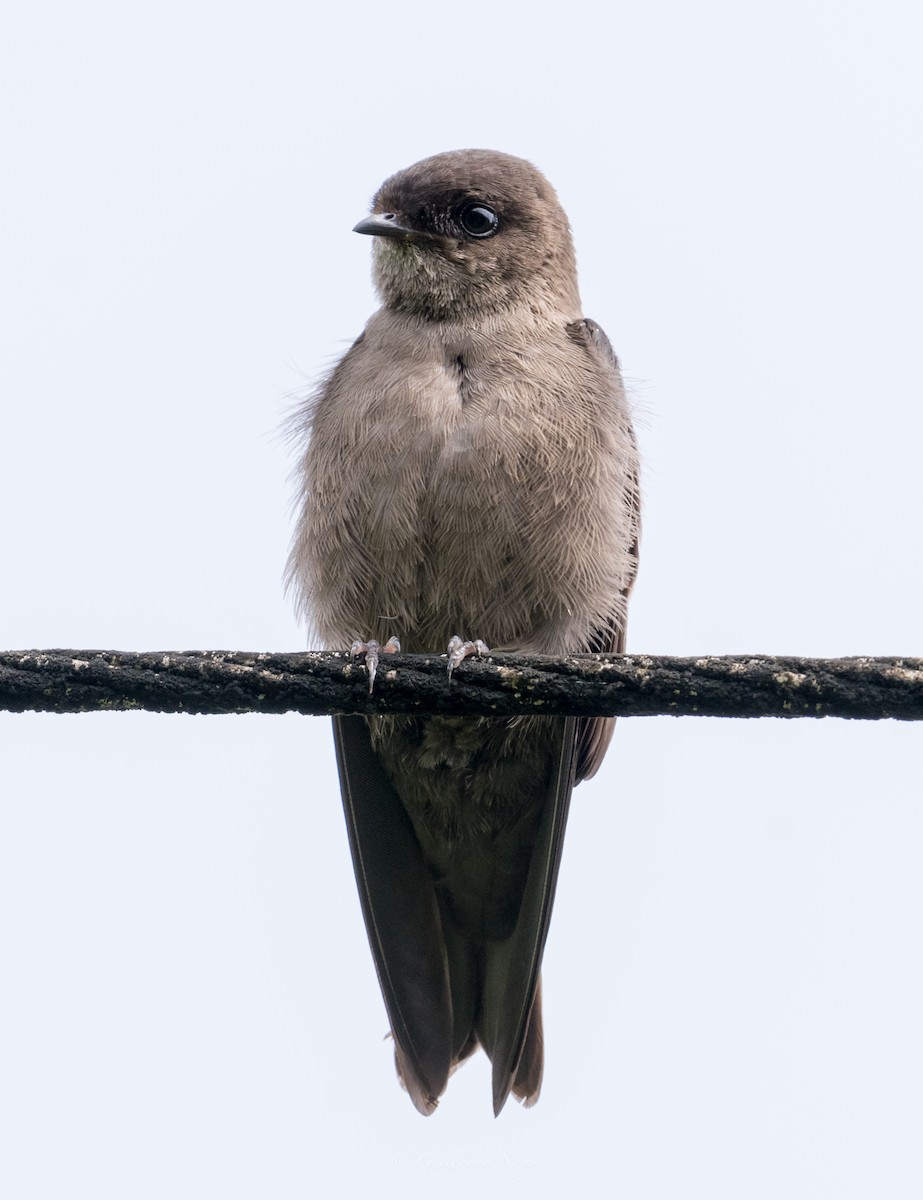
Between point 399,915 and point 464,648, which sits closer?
point 464,648

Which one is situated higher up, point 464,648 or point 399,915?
point 464,648

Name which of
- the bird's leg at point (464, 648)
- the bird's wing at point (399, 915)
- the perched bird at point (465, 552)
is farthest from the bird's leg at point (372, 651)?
the bird's wing at point (399, 915)

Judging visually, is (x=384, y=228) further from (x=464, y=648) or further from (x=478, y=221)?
(x=464, y=648)

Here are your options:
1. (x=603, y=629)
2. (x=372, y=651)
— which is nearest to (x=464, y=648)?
(x=372, y=651)

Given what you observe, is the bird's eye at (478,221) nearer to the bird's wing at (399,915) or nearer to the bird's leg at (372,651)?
the bird's leg at (372,651)

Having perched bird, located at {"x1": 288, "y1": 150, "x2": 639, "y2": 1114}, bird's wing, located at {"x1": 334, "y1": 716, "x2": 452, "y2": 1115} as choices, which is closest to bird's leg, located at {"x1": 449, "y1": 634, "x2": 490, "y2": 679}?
perched bird, located at {"x1": 288, "y1": 150, "x2": 639, "y2": 1114}

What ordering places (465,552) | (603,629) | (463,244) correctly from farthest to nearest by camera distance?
1. (463,244)
2. (603,629)
3. (465,552)

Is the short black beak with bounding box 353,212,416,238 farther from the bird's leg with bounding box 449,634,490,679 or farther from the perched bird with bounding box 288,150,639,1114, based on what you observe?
the bird's leg with bounding box 449,634,490,679
